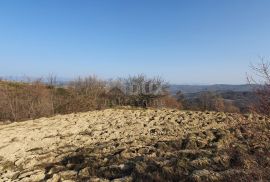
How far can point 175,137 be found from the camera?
9.30 m

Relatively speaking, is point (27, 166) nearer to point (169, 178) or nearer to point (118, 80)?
point (169, 178)

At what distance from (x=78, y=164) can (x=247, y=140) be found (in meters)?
4.25

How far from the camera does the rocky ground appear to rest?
6.03m

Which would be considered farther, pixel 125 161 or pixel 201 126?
pixel 201 126

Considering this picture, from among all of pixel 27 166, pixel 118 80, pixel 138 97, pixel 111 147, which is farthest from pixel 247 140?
pixel 118 80

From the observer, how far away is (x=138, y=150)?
7863mm

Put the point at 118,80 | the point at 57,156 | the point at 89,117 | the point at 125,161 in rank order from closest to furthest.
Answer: the point at 125,161
the point at 57,156
the point at 89,117
the point at 118,80

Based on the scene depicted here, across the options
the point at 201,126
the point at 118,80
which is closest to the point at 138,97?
the point at 118,80

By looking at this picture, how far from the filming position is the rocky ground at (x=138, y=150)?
237 inches

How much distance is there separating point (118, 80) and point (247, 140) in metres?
30.3

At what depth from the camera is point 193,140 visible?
8461 mm

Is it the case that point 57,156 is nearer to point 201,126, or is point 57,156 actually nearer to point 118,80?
point 201,126

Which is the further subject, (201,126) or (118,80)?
(118,80)

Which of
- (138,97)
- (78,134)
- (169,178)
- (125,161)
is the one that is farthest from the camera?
(138,97)
